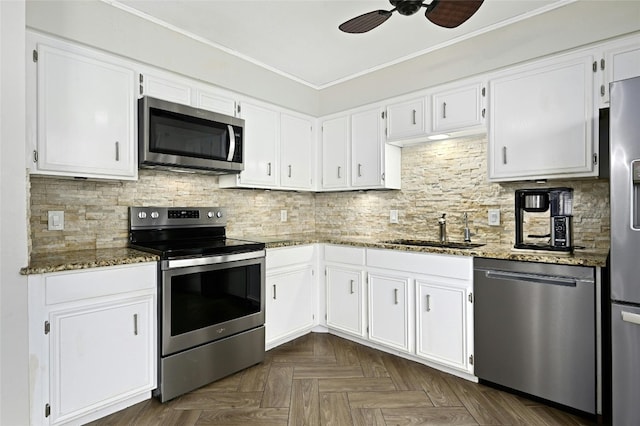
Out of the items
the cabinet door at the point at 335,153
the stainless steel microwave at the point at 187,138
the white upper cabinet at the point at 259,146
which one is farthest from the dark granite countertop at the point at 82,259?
the cabinet door at the point at 335,153

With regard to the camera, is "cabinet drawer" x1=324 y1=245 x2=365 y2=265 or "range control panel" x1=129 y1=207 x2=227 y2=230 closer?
"range control panel" x1=129 y1=207 x2=227 y2=230

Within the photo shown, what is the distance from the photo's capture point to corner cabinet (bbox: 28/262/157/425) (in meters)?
1.82

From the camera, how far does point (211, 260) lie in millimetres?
2412

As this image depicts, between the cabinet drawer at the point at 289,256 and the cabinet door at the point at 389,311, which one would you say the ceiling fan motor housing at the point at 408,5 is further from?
the cabinet drawer at the point at 289,256

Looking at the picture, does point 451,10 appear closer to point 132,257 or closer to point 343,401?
point 132,257

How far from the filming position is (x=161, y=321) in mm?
2217

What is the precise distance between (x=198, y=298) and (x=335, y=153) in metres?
2.00

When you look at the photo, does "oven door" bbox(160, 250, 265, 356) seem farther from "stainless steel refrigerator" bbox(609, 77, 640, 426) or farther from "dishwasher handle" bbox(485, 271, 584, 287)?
"stainless steel refrigerator" bbox(609, 77, 640, 426)

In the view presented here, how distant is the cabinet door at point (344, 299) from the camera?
3145 mm

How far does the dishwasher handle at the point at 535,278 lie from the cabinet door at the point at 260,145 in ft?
6.61

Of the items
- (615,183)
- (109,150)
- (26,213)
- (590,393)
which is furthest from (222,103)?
(590,393)

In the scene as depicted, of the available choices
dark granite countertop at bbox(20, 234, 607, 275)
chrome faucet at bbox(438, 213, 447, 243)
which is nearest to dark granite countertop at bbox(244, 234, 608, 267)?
dark granite countertop at bbox(20, 234, 607, 275)

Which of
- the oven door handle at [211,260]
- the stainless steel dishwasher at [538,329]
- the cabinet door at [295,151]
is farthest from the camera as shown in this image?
the cabinet door at [295,151]

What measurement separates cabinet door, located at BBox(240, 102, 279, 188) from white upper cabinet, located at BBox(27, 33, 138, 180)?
0.94 metres
